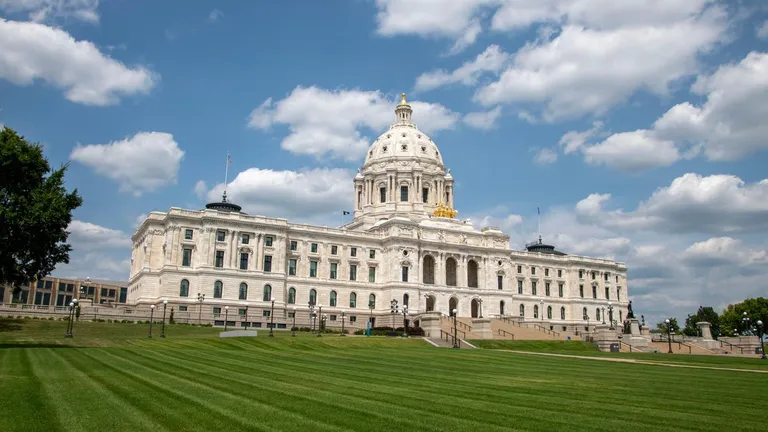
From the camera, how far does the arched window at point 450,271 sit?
358 feet

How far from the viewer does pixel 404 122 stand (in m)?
129

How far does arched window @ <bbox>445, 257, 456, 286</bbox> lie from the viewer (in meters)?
109

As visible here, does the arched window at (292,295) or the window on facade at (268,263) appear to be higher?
the window on facade at (268,263)

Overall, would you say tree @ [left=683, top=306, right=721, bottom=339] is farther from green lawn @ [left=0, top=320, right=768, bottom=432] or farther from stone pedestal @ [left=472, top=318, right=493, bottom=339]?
green lawn @ [left=0, top=320, right=768, bottom=432]

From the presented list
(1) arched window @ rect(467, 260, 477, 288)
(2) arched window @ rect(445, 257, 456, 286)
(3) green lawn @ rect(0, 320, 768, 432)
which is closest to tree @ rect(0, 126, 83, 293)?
(3) green lawn @ rect(0, 320, 768, 432)

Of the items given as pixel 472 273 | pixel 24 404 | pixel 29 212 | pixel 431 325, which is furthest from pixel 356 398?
pixel 472 273

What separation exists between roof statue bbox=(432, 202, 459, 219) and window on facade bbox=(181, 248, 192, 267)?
1811 inches

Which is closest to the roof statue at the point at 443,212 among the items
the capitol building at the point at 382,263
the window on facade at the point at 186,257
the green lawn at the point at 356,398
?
the capitol building at the point at 382,263

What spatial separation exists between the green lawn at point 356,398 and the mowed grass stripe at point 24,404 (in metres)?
0.04

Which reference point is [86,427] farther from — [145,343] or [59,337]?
[59,337]

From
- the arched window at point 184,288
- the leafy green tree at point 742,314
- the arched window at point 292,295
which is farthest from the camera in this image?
the leafy green tree at point 742,314

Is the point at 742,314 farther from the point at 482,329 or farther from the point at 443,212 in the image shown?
the point at 482,329

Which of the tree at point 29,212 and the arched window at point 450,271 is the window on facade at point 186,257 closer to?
the tree at point 29,212

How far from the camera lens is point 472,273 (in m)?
112
